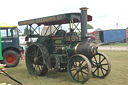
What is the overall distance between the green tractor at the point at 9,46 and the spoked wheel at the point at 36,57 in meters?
2.31

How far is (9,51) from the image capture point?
9758 millimetres

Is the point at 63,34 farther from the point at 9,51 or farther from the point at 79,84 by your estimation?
the point at 9,51

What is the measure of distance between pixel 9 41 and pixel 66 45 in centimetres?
447

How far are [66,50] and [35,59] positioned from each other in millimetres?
1497

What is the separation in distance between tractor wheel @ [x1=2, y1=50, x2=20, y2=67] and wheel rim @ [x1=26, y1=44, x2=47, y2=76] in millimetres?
2277

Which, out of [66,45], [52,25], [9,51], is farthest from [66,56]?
[9,51]

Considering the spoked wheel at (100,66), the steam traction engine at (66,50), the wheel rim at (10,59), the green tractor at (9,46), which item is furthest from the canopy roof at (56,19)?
the wheel rim at (10,59)

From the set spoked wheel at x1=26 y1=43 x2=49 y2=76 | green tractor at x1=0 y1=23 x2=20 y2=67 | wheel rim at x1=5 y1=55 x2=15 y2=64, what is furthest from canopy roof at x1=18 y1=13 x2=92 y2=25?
wheel rim at x1=5 y1=55 x2=15 y2=64

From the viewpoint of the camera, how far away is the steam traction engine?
600 centimetres

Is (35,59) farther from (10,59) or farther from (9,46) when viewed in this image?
(9,46)

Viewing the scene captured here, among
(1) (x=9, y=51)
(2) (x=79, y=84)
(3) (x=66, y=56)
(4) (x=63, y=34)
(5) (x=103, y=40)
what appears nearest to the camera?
(2) (x=79, y=84)

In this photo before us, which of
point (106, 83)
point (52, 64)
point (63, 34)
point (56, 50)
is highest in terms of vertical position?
point (63, 34)

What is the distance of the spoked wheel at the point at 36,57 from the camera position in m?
6.88

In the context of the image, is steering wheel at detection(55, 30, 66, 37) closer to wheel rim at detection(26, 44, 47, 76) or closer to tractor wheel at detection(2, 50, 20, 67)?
wheel rim at detection(26, 44, 47, 76)
